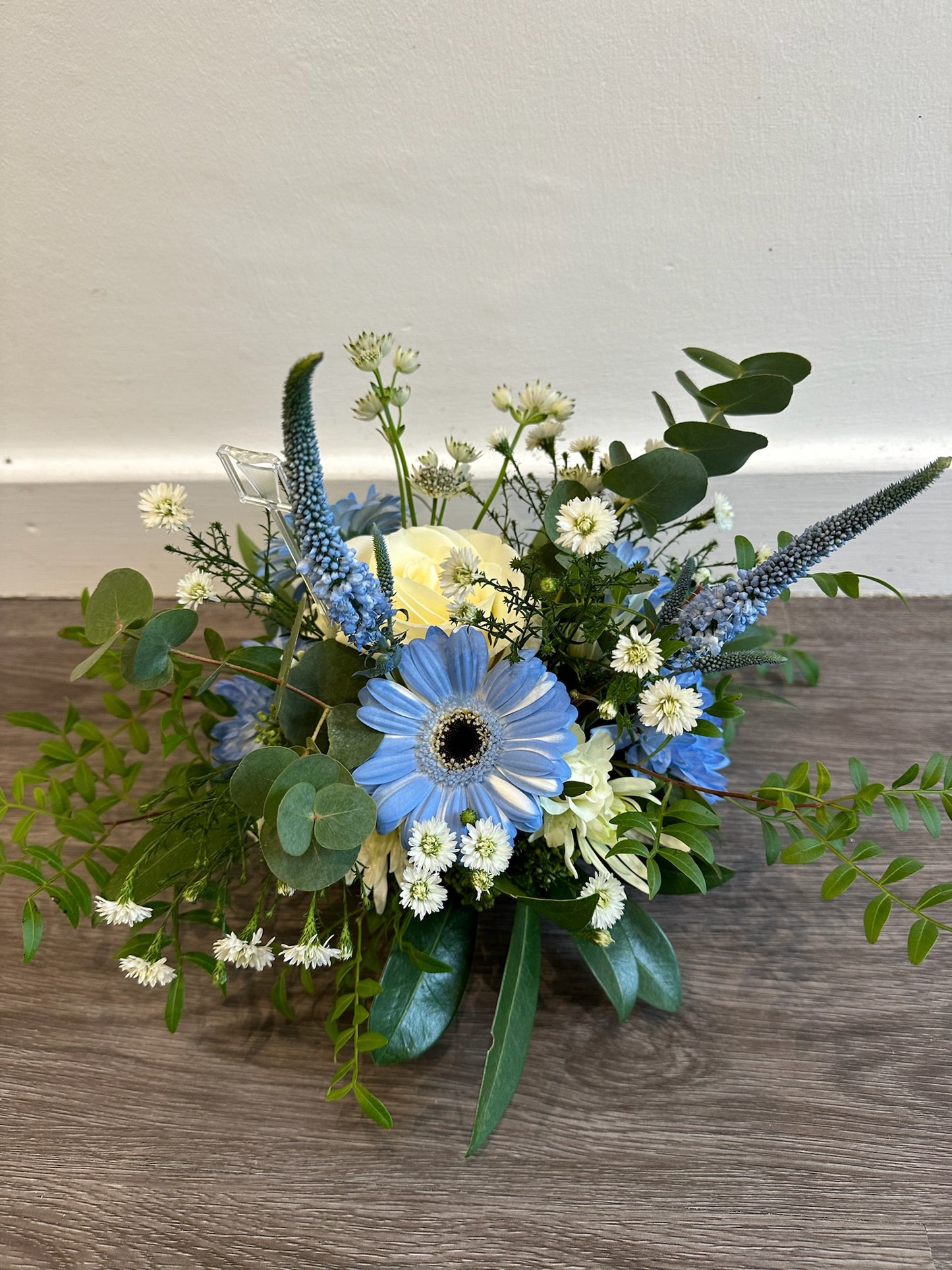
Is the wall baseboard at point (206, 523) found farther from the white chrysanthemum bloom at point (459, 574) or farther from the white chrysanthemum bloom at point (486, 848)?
the white chrysanthemum bloom at point (486, 848)

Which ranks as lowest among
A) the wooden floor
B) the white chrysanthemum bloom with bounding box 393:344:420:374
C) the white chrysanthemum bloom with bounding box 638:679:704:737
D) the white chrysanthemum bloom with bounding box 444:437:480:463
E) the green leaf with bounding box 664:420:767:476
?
the wooden floor

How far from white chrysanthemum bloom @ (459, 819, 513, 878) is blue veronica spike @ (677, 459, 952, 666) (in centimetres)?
16

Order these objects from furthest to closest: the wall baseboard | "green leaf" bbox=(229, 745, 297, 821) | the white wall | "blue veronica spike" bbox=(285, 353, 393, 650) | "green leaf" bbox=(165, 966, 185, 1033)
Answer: the wall baseboard < the white wall < "green leaf" bbox=(165, 966, 185, 1033) < "green leaf" bbox=(229, 745, 297, 821) < "blue veronica spike" bbox=(285, 353, 393, 650)

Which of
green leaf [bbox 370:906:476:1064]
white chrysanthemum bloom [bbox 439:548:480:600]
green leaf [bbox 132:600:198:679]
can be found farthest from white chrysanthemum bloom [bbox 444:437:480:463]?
green leaf [bbox 370:906:476:1064]

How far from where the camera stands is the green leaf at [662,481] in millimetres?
469

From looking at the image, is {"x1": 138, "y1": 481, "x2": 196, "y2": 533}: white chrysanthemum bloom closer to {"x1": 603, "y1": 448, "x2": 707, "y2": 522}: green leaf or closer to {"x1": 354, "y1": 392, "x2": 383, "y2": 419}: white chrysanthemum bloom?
{"x1": 354, "y1": 392, "x2": 383, "y2": 419}: white chrysanthemum bloom

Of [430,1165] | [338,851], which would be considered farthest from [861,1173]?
[338,851]

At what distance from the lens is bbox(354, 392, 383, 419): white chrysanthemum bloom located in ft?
1.78

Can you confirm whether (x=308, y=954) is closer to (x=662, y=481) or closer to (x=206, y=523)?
(x=662, y=481)

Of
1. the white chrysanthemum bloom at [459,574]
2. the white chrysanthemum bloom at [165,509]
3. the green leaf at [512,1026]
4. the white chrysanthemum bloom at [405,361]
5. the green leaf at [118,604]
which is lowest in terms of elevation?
the green leaf at [512,1026]

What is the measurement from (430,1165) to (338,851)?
10.2 inches

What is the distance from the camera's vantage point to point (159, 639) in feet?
1.51

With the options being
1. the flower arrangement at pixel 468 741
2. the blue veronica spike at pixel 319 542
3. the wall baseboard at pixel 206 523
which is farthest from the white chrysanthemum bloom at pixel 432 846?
the wall baseboard at pixel 206 523

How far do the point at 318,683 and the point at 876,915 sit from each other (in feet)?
1.19
